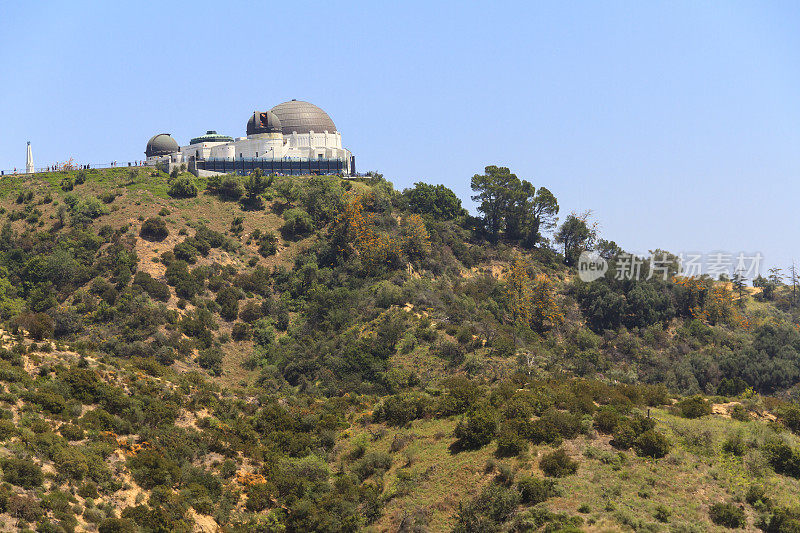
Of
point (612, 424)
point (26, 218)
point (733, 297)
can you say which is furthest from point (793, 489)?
point (26, 218)

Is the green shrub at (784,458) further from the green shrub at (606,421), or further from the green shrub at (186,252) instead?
the green shrub at (186,252)

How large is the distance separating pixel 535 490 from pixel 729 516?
9.01 meters

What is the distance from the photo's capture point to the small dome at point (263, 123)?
116562 mm

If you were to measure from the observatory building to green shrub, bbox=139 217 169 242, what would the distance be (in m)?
23.0

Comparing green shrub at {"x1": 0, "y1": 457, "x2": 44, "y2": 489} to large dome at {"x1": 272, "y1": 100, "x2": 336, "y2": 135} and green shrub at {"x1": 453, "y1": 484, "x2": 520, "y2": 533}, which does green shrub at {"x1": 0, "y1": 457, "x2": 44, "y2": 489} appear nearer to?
green shrub at {"x1": 453, "y1": 484, "x2": 520, "y2": 533}

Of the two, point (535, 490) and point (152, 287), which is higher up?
point (152, 287)

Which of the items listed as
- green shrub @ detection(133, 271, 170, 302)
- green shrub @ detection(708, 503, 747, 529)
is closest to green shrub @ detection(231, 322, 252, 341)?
green shrub @ detection(133, 271, 170, 302)

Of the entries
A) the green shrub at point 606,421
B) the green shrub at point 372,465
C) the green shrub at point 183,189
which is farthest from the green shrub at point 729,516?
the green shrub at point 183,189

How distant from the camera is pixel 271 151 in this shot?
381 feet

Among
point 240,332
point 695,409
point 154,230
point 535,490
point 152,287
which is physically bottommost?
point 240,332

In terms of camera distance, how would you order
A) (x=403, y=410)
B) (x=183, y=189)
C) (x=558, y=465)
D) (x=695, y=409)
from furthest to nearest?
1. (x=183, y=189)
2. (x=403, y=410)
3. (x=695, y=409)
4. (x=558, y=465)

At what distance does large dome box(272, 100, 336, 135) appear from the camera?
12031 cm

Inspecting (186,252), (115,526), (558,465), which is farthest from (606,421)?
(186,252)

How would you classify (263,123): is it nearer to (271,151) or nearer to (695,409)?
(271,151)
